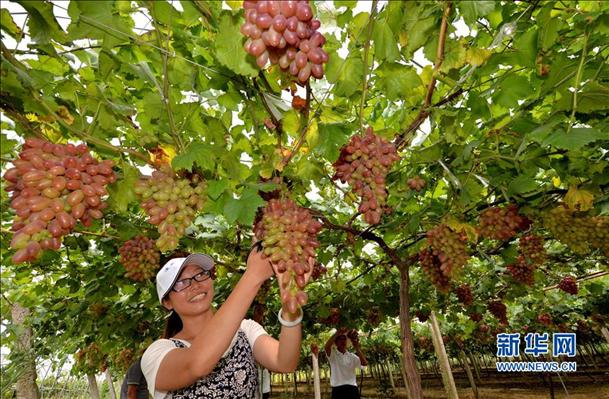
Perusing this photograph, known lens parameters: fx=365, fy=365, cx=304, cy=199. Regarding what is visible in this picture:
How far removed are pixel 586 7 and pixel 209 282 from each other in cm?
289

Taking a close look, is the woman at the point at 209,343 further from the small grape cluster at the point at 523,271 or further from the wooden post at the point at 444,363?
the wooden post at the point at 444,363

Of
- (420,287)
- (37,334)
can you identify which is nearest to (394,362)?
(420,287)

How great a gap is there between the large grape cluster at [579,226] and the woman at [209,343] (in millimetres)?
2909

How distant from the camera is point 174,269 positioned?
8.59ft

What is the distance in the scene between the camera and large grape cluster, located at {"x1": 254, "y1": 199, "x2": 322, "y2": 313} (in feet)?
5.22

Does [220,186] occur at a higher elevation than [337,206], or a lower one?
lower

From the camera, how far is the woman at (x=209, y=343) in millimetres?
1750

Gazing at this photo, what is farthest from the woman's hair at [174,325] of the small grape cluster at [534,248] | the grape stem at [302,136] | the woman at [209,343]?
the small grape cluster at [534,248]

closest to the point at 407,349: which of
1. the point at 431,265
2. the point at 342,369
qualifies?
the point at 431,265

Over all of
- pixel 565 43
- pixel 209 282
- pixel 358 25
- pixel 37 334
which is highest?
pixel 565 43

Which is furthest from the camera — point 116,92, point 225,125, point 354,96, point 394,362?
point 394,362

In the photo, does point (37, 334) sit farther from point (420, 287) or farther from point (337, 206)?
point (420, 287)

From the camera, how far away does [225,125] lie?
2.22m

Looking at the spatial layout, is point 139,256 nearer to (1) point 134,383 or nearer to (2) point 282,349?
(1) point 134,383
